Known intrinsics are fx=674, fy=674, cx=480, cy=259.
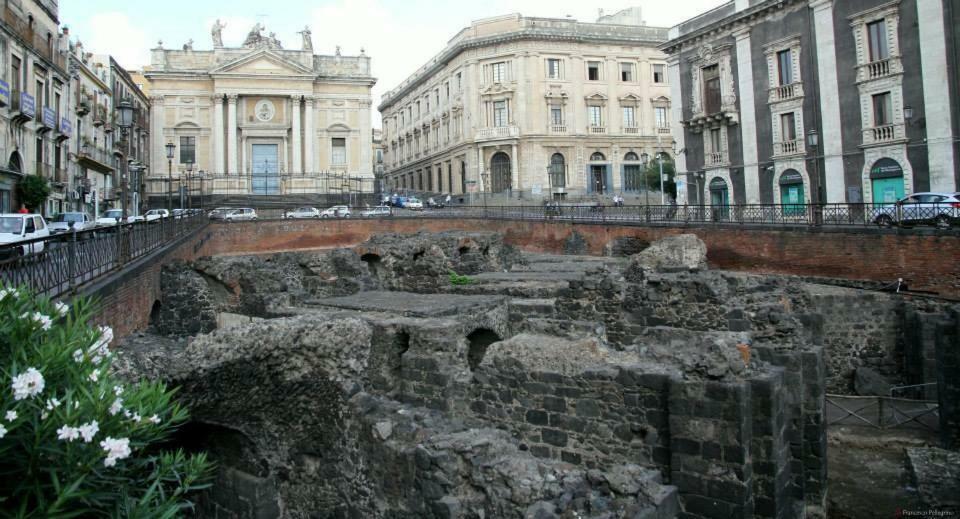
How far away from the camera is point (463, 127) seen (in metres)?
58.7

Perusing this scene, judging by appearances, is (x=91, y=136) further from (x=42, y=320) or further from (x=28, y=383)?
(x=28, y=383)

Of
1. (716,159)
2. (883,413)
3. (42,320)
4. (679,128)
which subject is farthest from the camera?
(679,128)

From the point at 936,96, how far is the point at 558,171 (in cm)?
3302

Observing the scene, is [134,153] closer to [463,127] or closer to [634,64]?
[463,127]

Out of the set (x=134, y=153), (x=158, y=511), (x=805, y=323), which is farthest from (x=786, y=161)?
(x=134, y=153)

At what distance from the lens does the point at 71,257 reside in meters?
7.99

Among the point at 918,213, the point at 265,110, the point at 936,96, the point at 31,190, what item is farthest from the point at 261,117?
the point at 918,213

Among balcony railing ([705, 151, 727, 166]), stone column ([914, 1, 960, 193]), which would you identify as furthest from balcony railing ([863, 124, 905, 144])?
balcony railing ([705, 151, 727, 166])

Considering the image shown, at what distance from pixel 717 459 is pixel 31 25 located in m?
35.9

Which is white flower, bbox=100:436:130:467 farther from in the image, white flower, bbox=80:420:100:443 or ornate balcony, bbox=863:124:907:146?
ornate balcony, bbox=863:124:907:146

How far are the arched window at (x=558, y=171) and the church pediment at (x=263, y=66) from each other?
68.2 feet

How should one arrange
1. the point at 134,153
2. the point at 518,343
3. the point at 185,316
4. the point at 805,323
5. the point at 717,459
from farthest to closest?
1. the point at 134,153
2. the point at 185,316
3. the point at 805,323
4. the point at 518,343
5. the point at 717,459

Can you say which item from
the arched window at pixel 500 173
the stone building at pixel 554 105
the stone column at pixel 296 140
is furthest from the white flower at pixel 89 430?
the arched window at pixel 500 173

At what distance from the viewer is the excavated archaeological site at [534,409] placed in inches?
243
